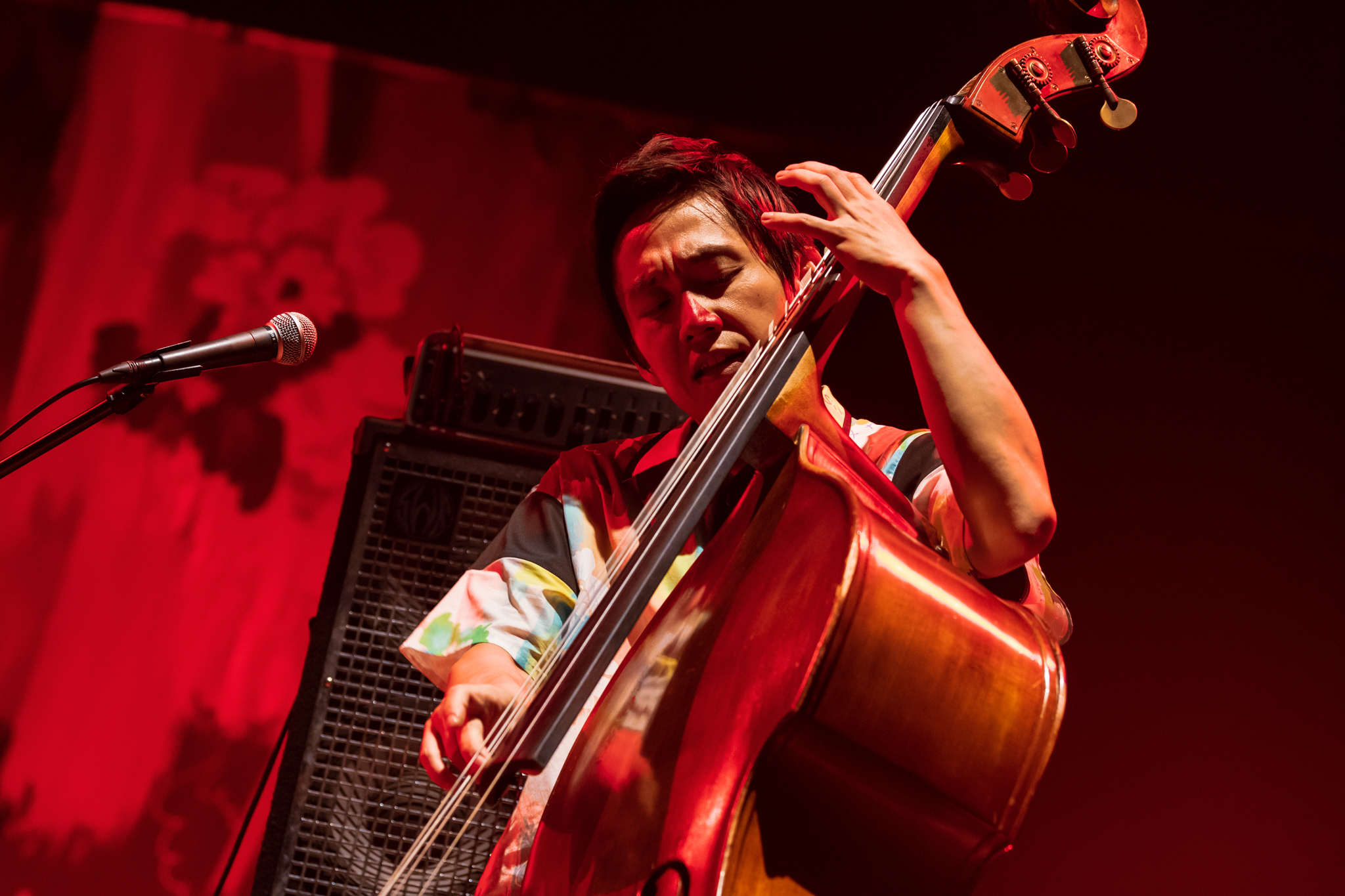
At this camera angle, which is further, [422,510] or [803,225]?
[422,510]

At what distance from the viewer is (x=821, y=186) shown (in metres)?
0.84

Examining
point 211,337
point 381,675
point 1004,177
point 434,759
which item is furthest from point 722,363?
point 211,337

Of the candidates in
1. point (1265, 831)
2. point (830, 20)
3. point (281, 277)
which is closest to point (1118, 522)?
point (1265, 831)

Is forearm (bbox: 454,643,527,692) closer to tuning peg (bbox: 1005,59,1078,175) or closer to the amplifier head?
the amplifier head

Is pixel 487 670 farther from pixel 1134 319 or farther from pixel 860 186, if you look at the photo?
pixel 1134 319

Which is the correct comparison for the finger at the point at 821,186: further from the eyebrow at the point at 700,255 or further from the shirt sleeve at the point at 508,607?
the shirt sleeve at the point at 508,607

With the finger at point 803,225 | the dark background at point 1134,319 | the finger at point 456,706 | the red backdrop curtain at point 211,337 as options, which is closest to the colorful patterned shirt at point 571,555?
the finger at point 456,706

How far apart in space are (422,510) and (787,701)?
2.88 feet

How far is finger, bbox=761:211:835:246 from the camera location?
800mm

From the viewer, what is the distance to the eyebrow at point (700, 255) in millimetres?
993

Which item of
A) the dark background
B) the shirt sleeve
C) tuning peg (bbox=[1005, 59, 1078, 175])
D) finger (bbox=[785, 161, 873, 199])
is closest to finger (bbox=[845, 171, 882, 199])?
finger (bbox=[785, 161, 873, 199])

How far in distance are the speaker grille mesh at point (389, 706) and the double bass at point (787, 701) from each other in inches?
19.6

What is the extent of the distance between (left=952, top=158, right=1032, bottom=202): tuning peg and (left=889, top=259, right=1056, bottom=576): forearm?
→ 0.87ft

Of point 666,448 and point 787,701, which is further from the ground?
point 666,448
